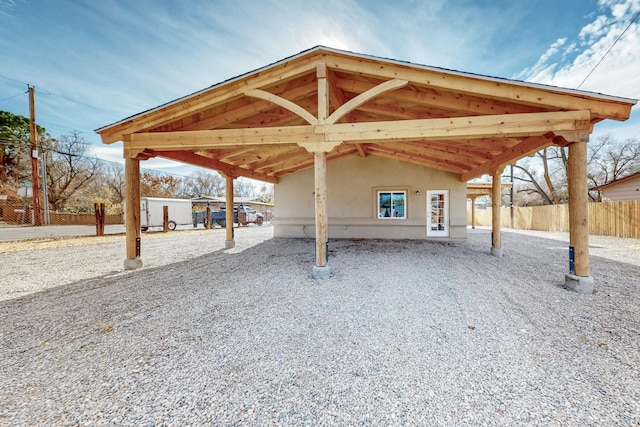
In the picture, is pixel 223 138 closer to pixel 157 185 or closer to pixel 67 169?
pixel 67 169

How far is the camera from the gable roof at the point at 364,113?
3684mm

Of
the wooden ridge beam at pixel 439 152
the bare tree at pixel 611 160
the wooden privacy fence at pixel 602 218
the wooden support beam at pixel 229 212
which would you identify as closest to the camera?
the wooden ridge beam at pixel 439 152

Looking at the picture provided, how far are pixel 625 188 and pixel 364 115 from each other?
14948 millimetres

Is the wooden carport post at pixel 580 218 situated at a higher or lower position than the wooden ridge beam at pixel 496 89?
lower

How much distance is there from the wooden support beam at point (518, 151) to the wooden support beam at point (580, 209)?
0.46 meters

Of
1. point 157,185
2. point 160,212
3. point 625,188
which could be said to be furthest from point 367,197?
point 157,185

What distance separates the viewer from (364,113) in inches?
241

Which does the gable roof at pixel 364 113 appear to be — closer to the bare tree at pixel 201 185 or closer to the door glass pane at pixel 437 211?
the door glass pane at pixel 437 211

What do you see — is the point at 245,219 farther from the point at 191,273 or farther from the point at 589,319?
the point at 589,319

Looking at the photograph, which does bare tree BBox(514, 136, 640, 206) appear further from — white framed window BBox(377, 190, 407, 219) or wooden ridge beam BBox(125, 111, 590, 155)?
wooden ridge beam BBox(125, 111, 590, 155)

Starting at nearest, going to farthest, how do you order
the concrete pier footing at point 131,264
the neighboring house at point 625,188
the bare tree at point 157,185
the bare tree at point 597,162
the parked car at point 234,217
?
1. the concrete pier footing at point 131,264
2. the neighboring house at point 625,188
3. the parked car at point 234,217
4. the bare tree at point 597,162
5. the bare tree at point 157,185

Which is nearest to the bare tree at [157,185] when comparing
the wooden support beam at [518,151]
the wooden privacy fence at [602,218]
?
the wooden support beam at [518,151]

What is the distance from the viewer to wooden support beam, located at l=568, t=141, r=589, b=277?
145 inches

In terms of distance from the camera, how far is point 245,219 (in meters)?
19.7
